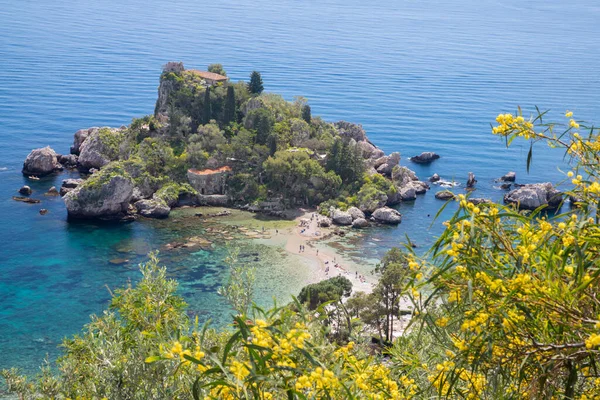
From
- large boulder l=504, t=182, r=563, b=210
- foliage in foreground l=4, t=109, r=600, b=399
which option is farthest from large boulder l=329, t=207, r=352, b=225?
foliage in foreground l=4, t=109, r=600, b=399

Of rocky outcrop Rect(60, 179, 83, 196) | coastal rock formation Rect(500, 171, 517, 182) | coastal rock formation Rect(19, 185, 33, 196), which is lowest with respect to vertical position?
coastal rock formation Rect(19, 185, 33, 196)

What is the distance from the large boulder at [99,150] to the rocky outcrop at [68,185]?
7264 mm

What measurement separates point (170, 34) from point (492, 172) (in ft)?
435

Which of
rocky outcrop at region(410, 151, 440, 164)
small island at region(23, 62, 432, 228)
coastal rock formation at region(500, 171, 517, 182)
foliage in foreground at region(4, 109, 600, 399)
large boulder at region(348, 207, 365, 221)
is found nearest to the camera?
foliage in foreground at region(4, 109, 600, 399)

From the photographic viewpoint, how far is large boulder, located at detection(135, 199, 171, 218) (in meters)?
65.0

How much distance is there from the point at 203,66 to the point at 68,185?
73.6 m

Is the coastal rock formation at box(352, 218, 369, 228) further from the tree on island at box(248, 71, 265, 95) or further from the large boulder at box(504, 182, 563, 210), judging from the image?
the tree on island at box(248, 71, 265, 95)

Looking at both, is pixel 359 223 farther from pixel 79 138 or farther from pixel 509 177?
pixel 79 138

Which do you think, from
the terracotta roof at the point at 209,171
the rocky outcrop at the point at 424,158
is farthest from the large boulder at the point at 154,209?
the rocky outcrop at the point at 424,158

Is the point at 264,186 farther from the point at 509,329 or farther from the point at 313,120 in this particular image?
the point at 509,329

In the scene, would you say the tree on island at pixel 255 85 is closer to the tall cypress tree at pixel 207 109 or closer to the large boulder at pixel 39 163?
the tall cypress tree at pixel 207 109

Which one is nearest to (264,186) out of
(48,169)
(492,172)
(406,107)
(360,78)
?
(48,169)

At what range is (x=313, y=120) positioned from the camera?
8244 centimetres

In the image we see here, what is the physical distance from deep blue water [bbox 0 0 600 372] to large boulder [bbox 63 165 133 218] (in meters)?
2.38
